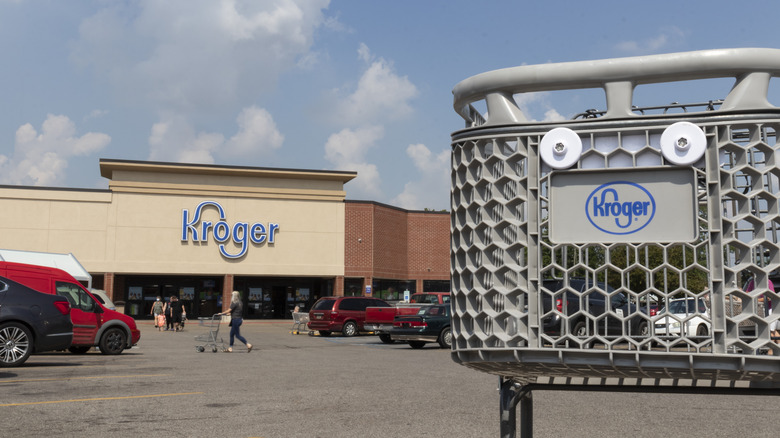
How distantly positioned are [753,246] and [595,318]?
510 mm

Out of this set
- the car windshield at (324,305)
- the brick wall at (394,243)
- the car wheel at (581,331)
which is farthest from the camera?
the brick wall at (394,243)

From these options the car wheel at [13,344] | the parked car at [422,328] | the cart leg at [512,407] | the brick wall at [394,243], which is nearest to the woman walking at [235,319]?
the parked car at [422,328]

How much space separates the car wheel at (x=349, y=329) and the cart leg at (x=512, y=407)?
27.7 meters

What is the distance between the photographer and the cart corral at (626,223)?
2332 millimetres

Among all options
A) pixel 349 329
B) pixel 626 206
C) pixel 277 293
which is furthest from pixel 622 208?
pixel 277 293

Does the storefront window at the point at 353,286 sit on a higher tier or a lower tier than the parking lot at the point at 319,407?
higher

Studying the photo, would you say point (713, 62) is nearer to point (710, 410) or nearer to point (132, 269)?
point (710, 410)

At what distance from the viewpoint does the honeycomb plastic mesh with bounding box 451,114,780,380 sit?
233cm

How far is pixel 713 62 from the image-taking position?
230 cm

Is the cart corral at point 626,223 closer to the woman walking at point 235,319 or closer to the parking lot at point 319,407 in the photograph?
the parking lot at point 319,407

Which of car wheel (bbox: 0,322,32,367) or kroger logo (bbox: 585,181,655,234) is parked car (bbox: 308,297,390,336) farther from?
kroger logo (bbox: 585,181,655,234)

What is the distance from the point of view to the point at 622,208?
2408 mm

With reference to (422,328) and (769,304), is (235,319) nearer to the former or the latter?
(422,328)

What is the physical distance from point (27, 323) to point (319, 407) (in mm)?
7844
